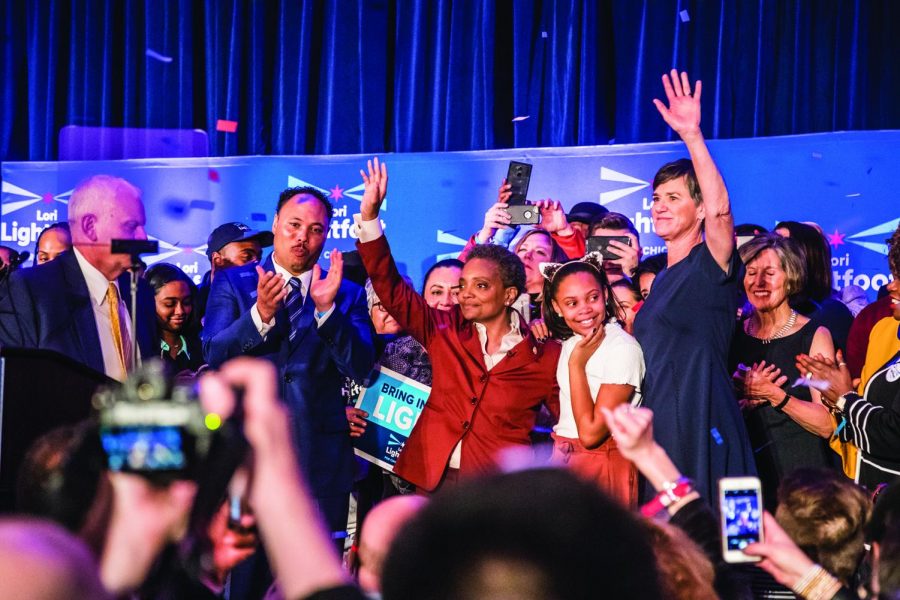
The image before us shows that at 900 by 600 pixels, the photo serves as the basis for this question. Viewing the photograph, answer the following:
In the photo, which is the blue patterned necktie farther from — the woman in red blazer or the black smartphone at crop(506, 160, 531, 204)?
the black smartphone at crop(506, 160, 531, 204)

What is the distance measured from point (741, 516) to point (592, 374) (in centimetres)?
179

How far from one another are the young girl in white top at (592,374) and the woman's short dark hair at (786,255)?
0.75 metres

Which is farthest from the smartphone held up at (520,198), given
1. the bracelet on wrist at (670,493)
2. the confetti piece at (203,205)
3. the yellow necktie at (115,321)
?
the bracelet on wrist at (670,493)

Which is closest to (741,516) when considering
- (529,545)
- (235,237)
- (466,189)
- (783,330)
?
(529,545)

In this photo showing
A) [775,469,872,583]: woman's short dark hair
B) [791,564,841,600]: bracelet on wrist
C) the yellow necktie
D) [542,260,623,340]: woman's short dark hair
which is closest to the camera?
[791,564,841,600]: bracelet on wrist

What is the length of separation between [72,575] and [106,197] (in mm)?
3015

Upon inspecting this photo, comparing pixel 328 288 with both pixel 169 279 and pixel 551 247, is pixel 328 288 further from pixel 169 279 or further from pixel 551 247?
pixel 551 247

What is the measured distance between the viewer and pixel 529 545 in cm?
77

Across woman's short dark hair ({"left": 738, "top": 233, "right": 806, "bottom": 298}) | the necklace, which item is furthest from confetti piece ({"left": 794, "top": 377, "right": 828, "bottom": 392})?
woman's short dark hair ({"left": 738, "top": 233, "right": 806, "bottom": 298})

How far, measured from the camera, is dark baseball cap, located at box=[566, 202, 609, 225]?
6090 millimetres

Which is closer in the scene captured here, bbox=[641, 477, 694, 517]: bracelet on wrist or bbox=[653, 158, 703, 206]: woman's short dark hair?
bbox=[641, 477, 694, 517]: bracelet on wrist

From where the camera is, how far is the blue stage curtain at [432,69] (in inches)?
282

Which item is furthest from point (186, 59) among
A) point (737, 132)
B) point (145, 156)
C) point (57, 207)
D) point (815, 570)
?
point (815, 570)

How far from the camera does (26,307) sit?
3.29 meters
